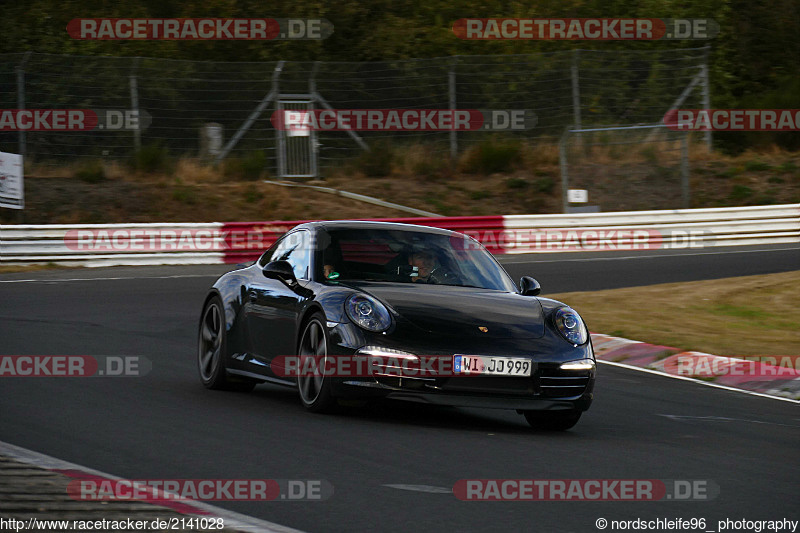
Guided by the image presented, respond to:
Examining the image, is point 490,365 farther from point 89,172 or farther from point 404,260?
point 89,172

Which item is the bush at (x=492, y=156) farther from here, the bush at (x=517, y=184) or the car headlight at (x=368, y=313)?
the car headlight at (x=368, y=313)

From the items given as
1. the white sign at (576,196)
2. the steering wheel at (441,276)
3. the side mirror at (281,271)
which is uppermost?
the side mirror at (281,271)

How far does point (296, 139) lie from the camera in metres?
28.8

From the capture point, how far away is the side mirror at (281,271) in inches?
339

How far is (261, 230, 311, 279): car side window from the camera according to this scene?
8797 millimetres

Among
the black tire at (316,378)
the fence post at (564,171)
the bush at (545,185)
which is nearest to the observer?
the black tire at (316,378)

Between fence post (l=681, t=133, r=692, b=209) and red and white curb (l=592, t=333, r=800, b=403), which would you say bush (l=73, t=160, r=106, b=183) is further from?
red and white curb (l=592, t=333, r=800, b=403)

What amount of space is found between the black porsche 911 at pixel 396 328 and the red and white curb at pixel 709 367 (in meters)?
3.14

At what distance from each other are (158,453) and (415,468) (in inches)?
52.5

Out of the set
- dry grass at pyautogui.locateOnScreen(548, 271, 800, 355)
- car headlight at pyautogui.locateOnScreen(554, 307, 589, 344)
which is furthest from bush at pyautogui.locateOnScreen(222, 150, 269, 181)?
car headlight at pyautogui.locateOnScreen(554, 307, 589, 344)

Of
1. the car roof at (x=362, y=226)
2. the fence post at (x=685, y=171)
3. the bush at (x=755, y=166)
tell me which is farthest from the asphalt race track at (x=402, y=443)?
the bush at (x=755, y=166)

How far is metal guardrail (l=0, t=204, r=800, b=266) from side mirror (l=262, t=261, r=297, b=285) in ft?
45.4

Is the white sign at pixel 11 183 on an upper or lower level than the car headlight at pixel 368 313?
upper

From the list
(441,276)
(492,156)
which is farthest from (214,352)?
(492,156)
